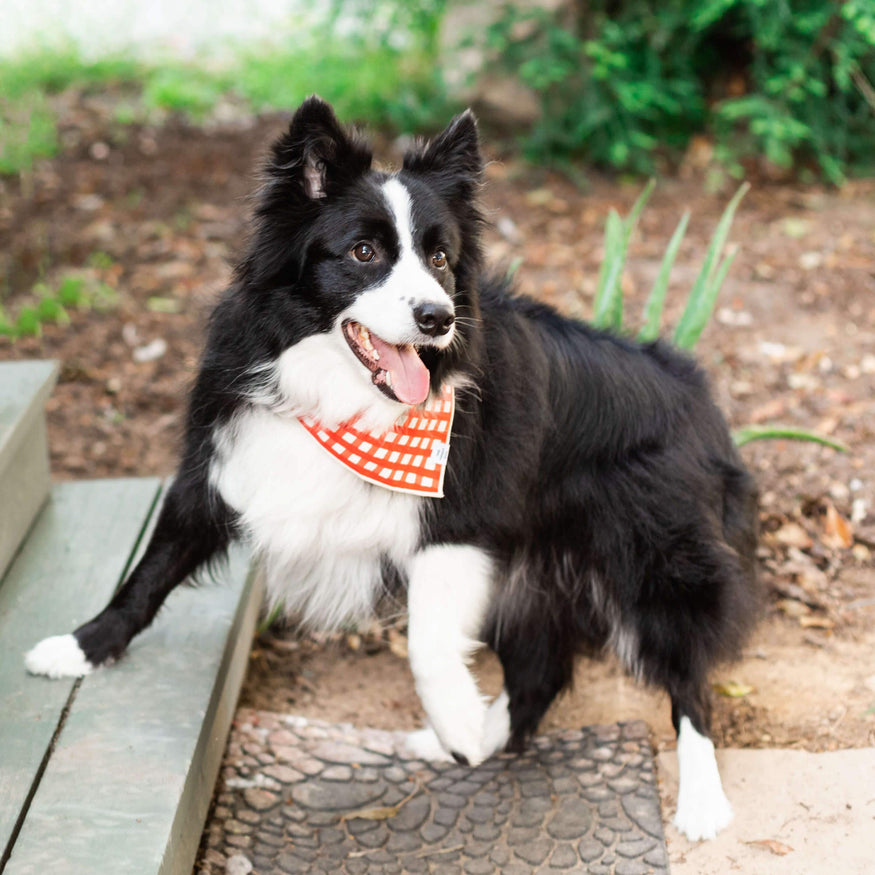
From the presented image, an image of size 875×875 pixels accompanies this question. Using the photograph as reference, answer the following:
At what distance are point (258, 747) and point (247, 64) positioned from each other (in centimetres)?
571

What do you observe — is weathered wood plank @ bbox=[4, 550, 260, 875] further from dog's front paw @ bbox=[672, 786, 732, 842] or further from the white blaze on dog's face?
dog's front paw @ bbox=[672, 786, 732, 842]

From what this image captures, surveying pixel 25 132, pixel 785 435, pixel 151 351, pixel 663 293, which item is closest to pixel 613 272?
pixel 663 293

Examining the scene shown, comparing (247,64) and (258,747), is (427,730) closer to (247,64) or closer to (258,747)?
(258,747)

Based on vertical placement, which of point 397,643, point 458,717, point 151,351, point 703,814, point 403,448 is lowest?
point 397,643

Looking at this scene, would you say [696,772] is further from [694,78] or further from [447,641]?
[694,78]

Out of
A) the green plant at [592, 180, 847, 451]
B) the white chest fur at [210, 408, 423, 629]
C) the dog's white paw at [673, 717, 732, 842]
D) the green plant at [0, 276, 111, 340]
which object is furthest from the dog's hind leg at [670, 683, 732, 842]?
the green plant at [0, 276, 111, 340]

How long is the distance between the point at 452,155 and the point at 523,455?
72 cm

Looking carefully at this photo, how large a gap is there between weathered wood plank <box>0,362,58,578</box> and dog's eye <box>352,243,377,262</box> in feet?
3.68

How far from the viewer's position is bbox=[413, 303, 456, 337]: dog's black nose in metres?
2.17

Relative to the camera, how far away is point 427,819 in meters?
2.66

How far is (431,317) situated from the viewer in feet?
7.14

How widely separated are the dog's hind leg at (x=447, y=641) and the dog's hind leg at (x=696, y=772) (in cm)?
53

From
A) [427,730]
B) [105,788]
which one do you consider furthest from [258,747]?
[105,788]

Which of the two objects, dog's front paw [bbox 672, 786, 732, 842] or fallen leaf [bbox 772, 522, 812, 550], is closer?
dog's front paw [bbox 672, 786, 732, 842]
